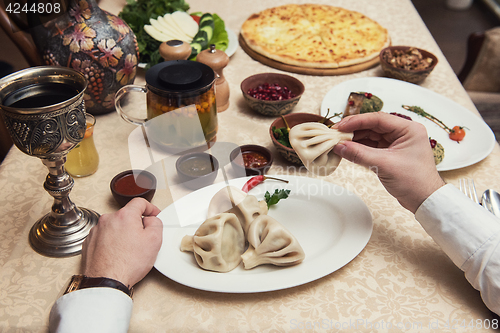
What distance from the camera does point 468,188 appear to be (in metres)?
1.38

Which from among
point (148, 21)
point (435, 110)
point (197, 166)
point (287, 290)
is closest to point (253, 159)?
point (197, 166)

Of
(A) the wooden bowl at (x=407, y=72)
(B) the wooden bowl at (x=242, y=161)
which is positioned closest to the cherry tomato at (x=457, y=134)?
(A) the wooden bowl at (x=407, y=72)

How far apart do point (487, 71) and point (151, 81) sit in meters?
2.24

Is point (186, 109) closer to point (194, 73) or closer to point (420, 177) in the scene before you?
point (194, 73)

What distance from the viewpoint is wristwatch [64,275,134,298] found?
3.01 ft

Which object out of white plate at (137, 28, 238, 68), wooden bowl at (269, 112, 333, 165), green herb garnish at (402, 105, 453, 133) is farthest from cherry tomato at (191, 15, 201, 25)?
green herb garnish at (402, 105, 453, 133)

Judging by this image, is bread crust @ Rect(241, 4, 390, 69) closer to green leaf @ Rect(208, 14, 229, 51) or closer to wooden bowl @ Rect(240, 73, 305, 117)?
green leaf @ Rect(208, 14, 229, 51)

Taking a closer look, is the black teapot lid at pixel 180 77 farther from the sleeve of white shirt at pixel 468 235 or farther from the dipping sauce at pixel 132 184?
the sleeve of white shirt at pixel 468 235

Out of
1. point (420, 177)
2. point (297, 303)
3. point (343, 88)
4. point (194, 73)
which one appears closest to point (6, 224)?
point (194, 73)

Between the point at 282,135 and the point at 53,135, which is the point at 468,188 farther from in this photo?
the point at 53,135

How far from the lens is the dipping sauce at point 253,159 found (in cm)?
142

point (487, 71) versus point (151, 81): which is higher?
point (151, 81)

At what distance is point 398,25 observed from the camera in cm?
273

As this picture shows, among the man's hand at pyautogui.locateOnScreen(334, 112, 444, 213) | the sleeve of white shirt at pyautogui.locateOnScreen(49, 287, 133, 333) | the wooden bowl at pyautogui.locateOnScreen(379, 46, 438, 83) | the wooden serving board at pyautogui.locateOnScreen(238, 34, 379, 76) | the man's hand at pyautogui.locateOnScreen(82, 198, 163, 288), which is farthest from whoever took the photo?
the wooden serving board at pyautogui.locateOnScreen(238, 34, 379, 76)
